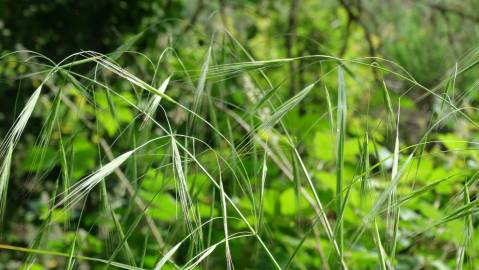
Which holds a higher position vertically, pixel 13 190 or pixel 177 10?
pixel 177 10

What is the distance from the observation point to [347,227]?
57.4 inches

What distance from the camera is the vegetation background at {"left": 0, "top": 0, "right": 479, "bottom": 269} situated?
681 mm

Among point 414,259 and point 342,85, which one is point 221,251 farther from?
point 342,85

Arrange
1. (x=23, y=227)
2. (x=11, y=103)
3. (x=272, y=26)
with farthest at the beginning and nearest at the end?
(x=272, y=26), (x=23, y=227), (x=11, y=103)

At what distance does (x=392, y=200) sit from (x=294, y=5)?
1470mm

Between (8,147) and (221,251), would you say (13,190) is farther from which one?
(8,147)

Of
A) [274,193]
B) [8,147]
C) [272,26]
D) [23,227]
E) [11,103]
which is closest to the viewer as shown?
[8,147]

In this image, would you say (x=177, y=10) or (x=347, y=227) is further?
(x=177, y=10)

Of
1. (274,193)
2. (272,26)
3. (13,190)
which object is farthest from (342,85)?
(272,26)

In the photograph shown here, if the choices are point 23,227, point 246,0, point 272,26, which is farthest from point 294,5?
point 272,26

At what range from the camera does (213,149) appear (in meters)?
0.65

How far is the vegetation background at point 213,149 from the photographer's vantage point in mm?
681

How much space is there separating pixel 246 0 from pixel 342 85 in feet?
4.97

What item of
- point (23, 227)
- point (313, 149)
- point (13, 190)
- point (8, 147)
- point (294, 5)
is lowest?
point (23, 227)
